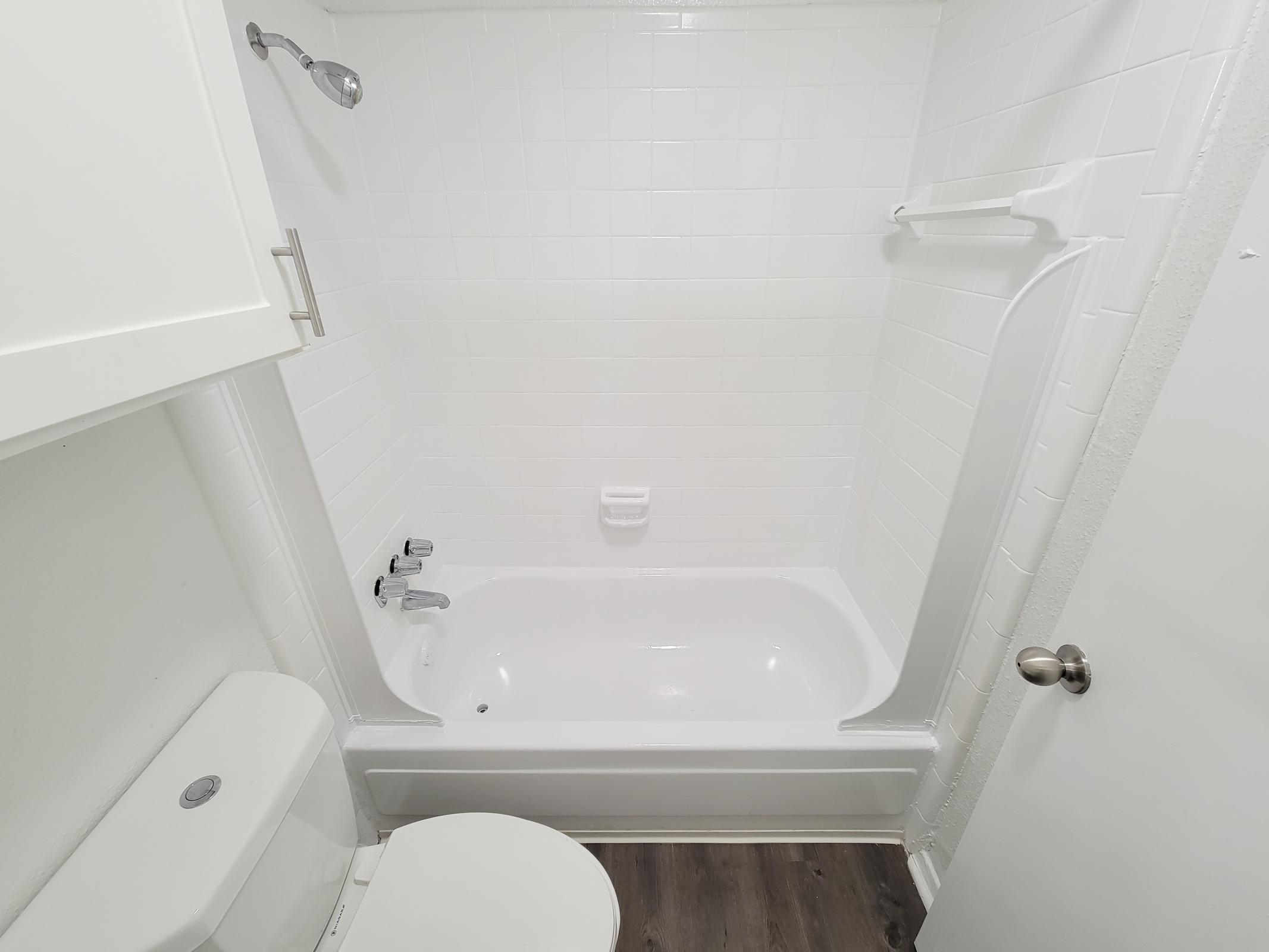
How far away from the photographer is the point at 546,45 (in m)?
1.27

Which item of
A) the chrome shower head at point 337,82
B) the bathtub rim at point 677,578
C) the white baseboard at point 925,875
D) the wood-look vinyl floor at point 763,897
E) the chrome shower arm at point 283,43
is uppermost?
the chrome shower arm at point 283,43

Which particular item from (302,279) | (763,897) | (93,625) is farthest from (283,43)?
(763,897)

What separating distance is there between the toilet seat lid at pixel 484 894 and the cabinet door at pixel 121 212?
36.2 inches

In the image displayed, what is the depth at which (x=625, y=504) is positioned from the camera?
1.75 metres

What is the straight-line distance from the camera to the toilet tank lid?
581 mm

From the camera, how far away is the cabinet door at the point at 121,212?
0.36 meters

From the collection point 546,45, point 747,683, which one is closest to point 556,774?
point 747,683

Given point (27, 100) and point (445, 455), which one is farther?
point (445, 455)

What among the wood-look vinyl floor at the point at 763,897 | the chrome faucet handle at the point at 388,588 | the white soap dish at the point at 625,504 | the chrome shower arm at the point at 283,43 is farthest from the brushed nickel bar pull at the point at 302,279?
the wood-look vinyl floor at the point at 763,897

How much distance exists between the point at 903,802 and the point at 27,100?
186cm

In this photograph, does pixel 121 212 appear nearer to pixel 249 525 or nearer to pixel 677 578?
pixel 249 525

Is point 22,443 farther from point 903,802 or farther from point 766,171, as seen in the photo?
point 903,802

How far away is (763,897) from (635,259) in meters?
1.71

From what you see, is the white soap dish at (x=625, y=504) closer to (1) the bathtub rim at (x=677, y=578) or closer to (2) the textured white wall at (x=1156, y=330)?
(1) the bathtub rim at (x=677, y=578)
